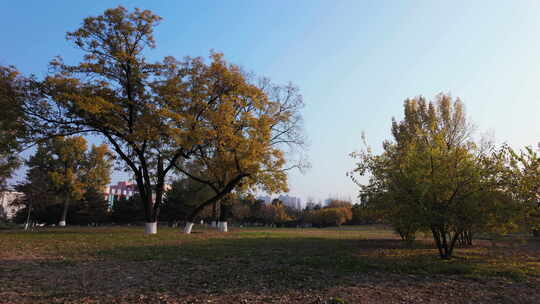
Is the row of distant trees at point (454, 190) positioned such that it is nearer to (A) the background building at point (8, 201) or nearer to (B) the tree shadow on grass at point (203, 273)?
(B) the tree shadow on grass at point (203, 273)

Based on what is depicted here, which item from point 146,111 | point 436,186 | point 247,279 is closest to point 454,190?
point 436,186

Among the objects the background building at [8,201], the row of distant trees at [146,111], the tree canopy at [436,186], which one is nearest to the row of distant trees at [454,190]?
the tree canopy at [436,186]

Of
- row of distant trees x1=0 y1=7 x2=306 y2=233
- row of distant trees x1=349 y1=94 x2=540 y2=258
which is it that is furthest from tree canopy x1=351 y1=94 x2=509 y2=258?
row of distant trees x1=0 y1=7 x2=306 y2=233

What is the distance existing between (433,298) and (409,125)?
2401cm

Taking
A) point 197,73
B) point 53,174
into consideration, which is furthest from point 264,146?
point 53,174

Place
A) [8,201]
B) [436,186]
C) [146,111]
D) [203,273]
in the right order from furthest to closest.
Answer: [8,201] → [146,111] → [436,186] → [203,273]

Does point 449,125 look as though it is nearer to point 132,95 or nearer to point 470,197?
Result: point 470,197

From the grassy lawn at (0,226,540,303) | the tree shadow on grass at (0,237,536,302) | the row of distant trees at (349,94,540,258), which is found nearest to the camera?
the grassy lawn at (0,226,540,303)

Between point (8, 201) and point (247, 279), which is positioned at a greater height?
point (8, 201)

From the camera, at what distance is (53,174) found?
3444 centimetres

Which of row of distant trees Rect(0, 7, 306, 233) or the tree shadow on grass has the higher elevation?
row of distant trees Rect(0, 7, 306, 233)

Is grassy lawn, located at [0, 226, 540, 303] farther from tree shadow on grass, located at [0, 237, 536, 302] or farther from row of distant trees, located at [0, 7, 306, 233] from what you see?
row of distant trees, located at [0, 7, 306, 233]

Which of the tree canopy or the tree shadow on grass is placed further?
the tree canopy

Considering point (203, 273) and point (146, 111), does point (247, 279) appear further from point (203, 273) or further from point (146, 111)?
point (146, 111)
